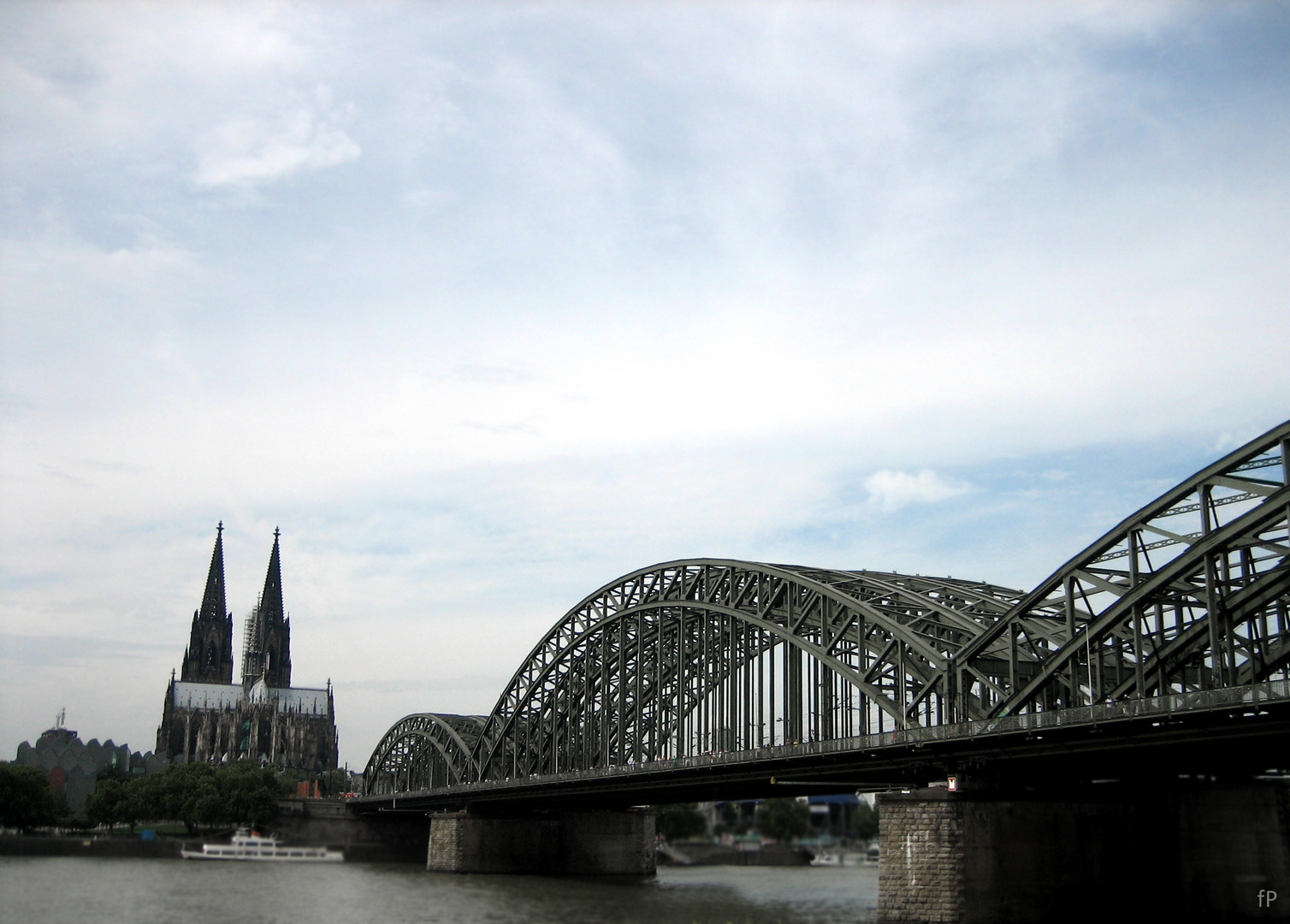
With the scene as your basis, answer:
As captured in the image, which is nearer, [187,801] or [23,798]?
[23,798]

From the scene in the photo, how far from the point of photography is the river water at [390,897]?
57625mm

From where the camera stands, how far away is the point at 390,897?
7306 centimetres

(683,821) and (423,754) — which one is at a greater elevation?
(423,754)

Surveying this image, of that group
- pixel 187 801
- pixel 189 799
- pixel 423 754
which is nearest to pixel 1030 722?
pixel 423 754

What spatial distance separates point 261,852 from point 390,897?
51876 mm

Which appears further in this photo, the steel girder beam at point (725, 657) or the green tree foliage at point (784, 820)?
the green tree foliage at point (784, 820)

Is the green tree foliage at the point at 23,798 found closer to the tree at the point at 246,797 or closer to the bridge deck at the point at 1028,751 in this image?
the tree at the point at 246,797

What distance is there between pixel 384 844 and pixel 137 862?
92.4ft

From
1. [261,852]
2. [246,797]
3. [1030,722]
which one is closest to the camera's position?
[1030,722]

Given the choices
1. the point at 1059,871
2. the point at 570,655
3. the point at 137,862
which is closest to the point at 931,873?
the point at 1059,871

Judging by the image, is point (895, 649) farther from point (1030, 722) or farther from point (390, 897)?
point (390, 897)

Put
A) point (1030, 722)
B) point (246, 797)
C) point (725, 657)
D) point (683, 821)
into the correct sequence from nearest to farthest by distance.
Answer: point (1030, 722) < point (725, 657) < point (683, 821) < point (246, 797)

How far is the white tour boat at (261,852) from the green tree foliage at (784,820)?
41.5 metres

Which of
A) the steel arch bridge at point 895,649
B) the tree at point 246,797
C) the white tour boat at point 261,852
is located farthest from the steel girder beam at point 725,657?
the tree at point 246,797
